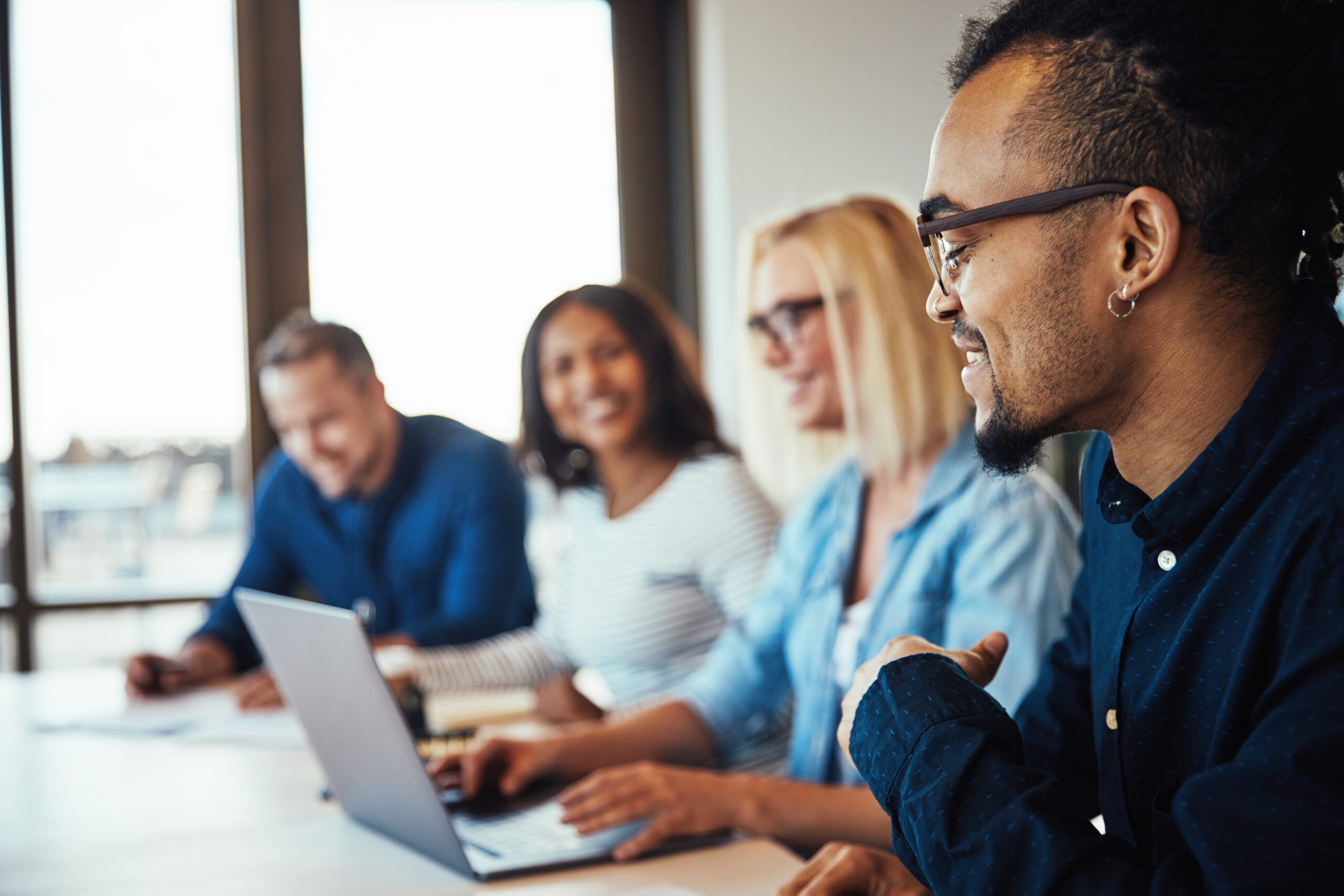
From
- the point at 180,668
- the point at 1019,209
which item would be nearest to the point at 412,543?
the point at 180,668

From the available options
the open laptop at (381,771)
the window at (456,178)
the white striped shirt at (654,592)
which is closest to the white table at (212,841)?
the open laptop at (381,771)

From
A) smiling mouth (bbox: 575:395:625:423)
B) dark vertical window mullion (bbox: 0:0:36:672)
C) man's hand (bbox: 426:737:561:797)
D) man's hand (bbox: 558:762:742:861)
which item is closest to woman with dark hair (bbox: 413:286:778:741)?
smiling mouth (bbox: 575:395:625:423)

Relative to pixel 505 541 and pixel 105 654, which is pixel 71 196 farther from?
pixel 505 541

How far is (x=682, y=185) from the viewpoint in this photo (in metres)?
4.04

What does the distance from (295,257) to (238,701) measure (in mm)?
1882

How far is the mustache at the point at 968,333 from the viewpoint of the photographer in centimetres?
87

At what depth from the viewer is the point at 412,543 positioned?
2814 millimetres

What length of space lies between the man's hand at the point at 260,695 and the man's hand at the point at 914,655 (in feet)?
4.94

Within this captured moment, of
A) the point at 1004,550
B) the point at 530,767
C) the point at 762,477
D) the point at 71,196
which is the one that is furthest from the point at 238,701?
the point at 71,196

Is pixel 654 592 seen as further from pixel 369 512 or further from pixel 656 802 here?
pixel 369 512

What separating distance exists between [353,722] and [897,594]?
2.30 ft

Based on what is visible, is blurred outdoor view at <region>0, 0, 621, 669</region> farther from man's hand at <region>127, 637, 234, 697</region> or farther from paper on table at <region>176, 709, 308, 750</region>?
paper on table at <region>176, 709, 308, 750</region>

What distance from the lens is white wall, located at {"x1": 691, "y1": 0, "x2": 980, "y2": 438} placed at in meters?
1.94

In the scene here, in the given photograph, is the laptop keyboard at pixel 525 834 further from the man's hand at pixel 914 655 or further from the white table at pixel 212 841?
the man's hand at pixel 914 655
